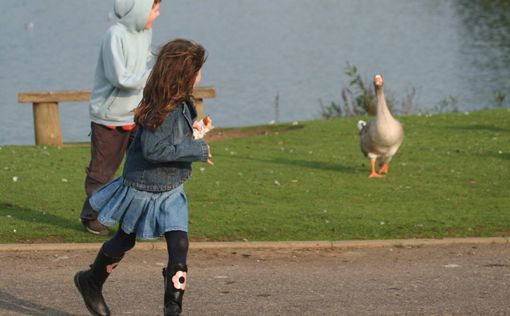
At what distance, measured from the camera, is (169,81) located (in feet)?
19.6

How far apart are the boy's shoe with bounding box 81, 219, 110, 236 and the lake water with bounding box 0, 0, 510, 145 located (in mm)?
12199

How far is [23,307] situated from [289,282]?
5.75 feet

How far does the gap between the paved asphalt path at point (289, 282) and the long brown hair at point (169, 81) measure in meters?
1.25

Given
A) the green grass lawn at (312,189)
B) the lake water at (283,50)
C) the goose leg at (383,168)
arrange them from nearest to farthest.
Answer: the green grass lawn at (312,189) → the goose leg at (383,168) → the lake water at (283,50)

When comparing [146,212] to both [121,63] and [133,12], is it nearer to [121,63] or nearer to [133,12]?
[121,63]

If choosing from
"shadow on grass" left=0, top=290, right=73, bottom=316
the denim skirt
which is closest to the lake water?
"shadow on grass" left=0, top=290, right=73, bottom=316

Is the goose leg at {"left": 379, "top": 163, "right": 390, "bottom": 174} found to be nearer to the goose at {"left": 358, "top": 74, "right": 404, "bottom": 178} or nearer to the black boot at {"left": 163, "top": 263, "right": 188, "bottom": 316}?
the goose at {"left": 358, "top": 74, "right": 404, "bottom": 178}

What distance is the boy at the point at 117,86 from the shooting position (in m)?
8.39

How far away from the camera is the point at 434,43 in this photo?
116 feet

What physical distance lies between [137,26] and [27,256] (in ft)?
6.30

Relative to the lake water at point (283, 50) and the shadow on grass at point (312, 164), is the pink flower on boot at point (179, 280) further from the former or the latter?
the lake water at point (283, 50)

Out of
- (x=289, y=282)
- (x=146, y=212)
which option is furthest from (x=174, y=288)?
(x=289, y=282)

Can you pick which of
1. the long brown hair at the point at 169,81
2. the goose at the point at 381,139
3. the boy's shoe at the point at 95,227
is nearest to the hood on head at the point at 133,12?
the boy's shoe at the point at 95,227

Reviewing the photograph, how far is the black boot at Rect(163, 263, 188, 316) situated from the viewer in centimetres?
595
